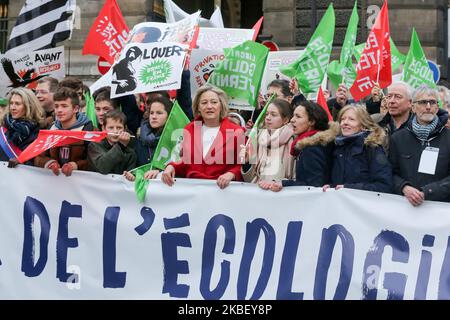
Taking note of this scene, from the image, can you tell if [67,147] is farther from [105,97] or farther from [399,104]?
[399,104]

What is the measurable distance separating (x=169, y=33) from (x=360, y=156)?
231 centimetres

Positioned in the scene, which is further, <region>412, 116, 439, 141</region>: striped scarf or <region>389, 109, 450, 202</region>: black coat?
<region>412, 116, 439, 141</region>: striped scarf

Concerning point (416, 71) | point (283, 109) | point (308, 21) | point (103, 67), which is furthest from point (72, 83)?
point (308, 21)

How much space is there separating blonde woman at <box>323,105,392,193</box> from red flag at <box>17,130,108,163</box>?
1515 mm

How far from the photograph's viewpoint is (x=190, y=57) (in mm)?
7027

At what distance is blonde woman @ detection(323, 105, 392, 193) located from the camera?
5098 millimetres

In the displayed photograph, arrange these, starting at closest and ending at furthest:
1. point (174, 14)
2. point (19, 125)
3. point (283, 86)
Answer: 1. point (19, 125)
2. point (283, 86)
3. point (174, 14)

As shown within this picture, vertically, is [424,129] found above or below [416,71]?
below

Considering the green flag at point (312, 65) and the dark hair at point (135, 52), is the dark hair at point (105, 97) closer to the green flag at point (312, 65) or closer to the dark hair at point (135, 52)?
the dark hair at point (135, 52)

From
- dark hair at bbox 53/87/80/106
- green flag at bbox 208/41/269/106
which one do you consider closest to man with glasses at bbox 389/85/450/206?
green flag at bbox 208/41/269/106

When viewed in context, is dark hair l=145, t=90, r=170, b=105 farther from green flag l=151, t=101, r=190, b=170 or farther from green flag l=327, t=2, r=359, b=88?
green flag l=327, t=2, r=359, b=88

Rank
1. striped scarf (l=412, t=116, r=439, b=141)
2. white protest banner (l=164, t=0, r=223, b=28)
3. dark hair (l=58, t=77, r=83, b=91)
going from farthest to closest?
white protest banner (l=164, t=0, r=223, b=28), dark hair (l=58, t=77, r=83, b=91), striped scarf (l=412, t=116, r=439, b=141)

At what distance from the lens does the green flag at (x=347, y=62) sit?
8023 millimetres

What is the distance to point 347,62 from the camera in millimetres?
8344
